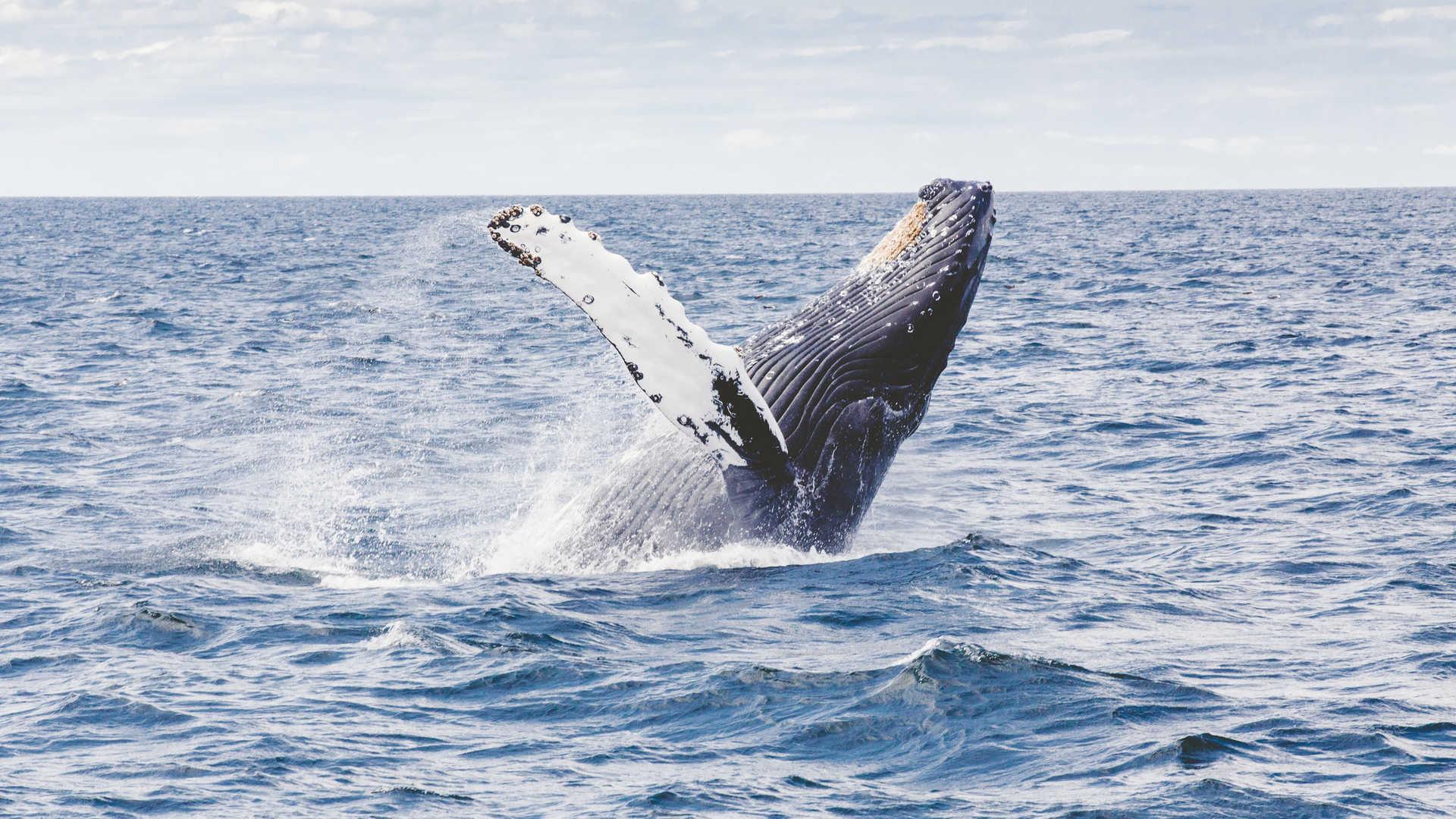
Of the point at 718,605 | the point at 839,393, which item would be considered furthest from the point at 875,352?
the point at 718,605

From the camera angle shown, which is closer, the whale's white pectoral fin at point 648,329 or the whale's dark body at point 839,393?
the whale's white pectoral fin at point 648,329

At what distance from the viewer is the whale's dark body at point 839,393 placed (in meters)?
9.36

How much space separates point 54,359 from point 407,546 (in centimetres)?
1579

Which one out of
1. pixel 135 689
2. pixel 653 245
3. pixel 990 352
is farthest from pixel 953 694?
pixel 653 245

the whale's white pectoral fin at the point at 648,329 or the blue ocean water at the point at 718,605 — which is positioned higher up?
the whale's white pectoral fin at the point at 648,329

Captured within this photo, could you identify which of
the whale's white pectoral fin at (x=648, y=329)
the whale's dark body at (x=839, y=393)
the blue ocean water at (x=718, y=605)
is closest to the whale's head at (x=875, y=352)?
the whale's dark body at (x=839, y=393)

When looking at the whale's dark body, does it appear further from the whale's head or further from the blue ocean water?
the blue ocean water

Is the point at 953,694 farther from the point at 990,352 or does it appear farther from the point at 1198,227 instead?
the point at 1198,227

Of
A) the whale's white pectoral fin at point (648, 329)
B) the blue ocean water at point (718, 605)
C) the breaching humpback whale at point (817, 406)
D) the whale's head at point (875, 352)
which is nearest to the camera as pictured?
the blue ocean water at point (718, 605)

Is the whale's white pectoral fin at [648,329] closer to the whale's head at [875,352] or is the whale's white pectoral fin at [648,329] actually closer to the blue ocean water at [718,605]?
the whale's head at [875,352]

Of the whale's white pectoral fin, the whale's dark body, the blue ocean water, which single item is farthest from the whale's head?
the whale's white pectoral fin

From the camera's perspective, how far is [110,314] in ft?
112

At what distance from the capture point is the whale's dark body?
9.36 m

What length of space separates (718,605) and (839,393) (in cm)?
155
